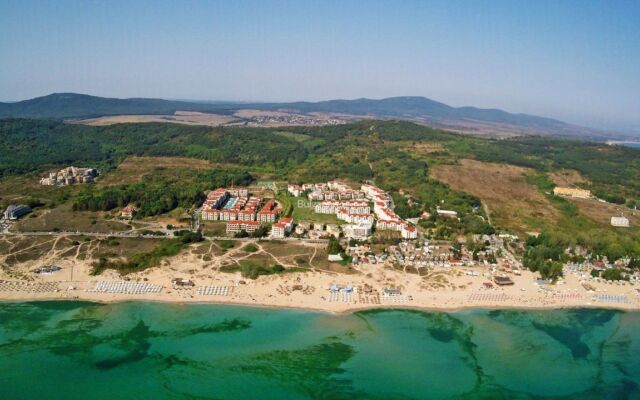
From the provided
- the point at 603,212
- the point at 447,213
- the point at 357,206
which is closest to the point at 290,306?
the point at 357,206

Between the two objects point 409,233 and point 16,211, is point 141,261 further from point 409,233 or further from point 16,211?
point 409,233

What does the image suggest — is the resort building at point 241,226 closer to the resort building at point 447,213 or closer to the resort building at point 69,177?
the resort building at point 447,213

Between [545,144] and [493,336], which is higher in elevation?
[545,144]

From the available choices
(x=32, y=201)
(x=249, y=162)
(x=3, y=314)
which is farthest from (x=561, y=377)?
(x=249, y=162)

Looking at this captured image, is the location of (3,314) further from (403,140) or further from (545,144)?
(545,144)

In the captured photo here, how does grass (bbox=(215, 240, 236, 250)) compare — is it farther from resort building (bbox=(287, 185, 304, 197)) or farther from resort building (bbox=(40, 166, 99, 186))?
resort building (bbox=(40, 166, 99, 186))
